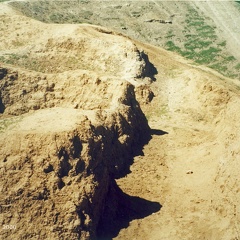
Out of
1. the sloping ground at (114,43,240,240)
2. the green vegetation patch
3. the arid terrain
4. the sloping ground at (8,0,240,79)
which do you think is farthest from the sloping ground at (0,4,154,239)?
the sloping ground at (8,0,240,79)

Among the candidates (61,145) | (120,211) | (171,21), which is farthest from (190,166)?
(171,21)

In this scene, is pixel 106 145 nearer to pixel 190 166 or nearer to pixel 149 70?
pixel 190 166

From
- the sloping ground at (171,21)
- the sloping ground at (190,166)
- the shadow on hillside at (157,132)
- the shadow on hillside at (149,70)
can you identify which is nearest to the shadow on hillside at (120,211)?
the sloping ground at (190,166)

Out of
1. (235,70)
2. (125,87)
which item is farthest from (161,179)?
(235,70)

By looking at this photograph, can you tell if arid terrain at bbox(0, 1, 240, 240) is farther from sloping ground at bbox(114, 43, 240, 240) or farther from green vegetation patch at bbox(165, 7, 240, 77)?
green vegetation patch at bbox(165, 7, 240, 77)

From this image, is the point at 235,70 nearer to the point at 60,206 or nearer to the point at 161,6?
the point at 161,6

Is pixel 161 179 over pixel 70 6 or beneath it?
over
